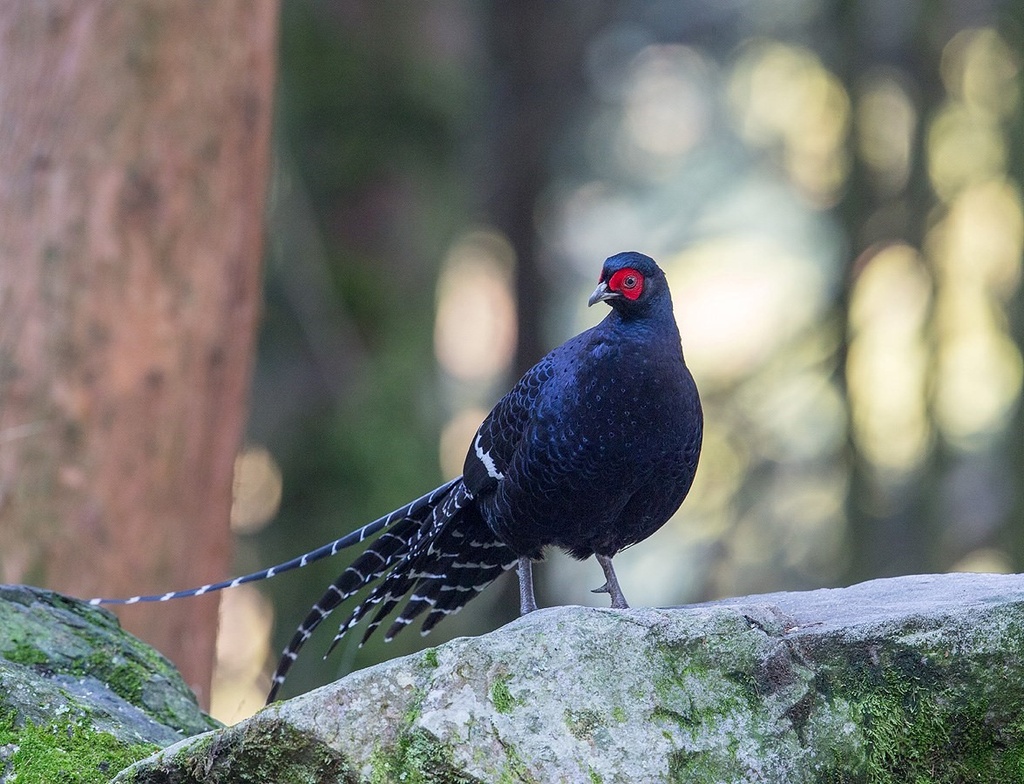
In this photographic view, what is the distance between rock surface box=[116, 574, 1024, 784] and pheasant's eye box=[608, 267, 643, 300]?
4.23 ft

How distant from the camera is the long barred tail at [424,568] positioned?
4172 millimetres

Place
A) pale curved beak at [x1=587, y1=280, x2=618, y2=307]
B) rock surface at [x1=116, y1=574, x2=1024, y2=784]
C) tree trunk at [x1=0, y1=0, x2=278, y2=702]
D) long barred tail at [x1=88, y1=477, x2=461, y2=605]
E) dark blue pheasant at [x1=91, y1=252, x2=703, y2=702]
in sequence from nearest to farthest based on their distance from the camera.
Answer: rock surface at [x1=116, y1=574, x2=1024, y2=784] → dark blue pheasant at [x1=91, y1=252, x2=703, y2=702] → pale curved beak at [x1=587, y1=280, x2=618, y2=307] → long barred tail at [x1=88, y1=477, x2=461, y2=605] → tree trunk at [x1=0, y1=0, x2=278, y2=702]

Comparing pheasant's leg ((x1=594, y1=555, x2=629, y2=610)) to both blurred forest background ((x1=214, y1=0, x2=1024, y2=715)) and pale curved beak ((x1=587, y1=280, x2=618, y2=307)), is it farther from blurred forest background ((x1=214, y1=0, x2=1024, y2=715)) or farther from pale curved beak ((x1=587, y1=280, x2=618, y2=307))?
blurred forest background ((x1=214, y1=0, x2=1024, y2=715))

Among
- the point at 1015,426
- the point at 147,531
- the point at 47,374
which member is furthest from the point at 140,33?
the point at 1015,426

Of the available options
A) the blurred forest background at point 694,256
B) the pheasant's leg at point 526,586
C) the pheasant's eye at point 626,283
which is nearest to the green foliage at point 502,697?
the pheasant's leg at point 526,586

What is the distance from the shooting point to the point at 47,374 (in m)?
5.66

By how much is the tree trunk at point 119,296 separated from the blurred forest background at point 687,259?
43 cm

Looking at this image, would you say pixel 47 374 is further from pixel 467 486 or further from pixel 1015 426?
pixel 1015 426

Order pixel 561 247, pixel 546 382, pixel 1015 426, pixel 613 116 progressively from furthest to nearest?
pixel 561 247 → pixel 613 116 → pixel 1015 426 → pixel 546 382

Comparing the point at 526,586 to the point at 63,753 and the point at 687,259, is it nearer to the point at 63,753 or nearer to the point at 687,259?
the point at 63,753

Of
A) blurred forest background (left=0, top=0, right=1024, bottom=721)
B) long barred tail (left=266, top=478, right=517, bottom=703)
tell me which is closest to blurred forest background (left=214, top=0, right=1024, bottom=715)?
blurred forest background (left=0, top=0, right=1024, bottom=721)

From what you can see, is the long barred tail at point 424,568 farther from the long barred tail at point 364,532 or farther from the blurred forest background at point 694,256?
the blurred forest background at point 694,256

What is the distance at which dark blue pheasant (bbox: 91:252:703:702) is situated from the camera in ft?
12.3

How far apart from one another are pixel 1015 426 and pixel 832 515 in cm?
339
